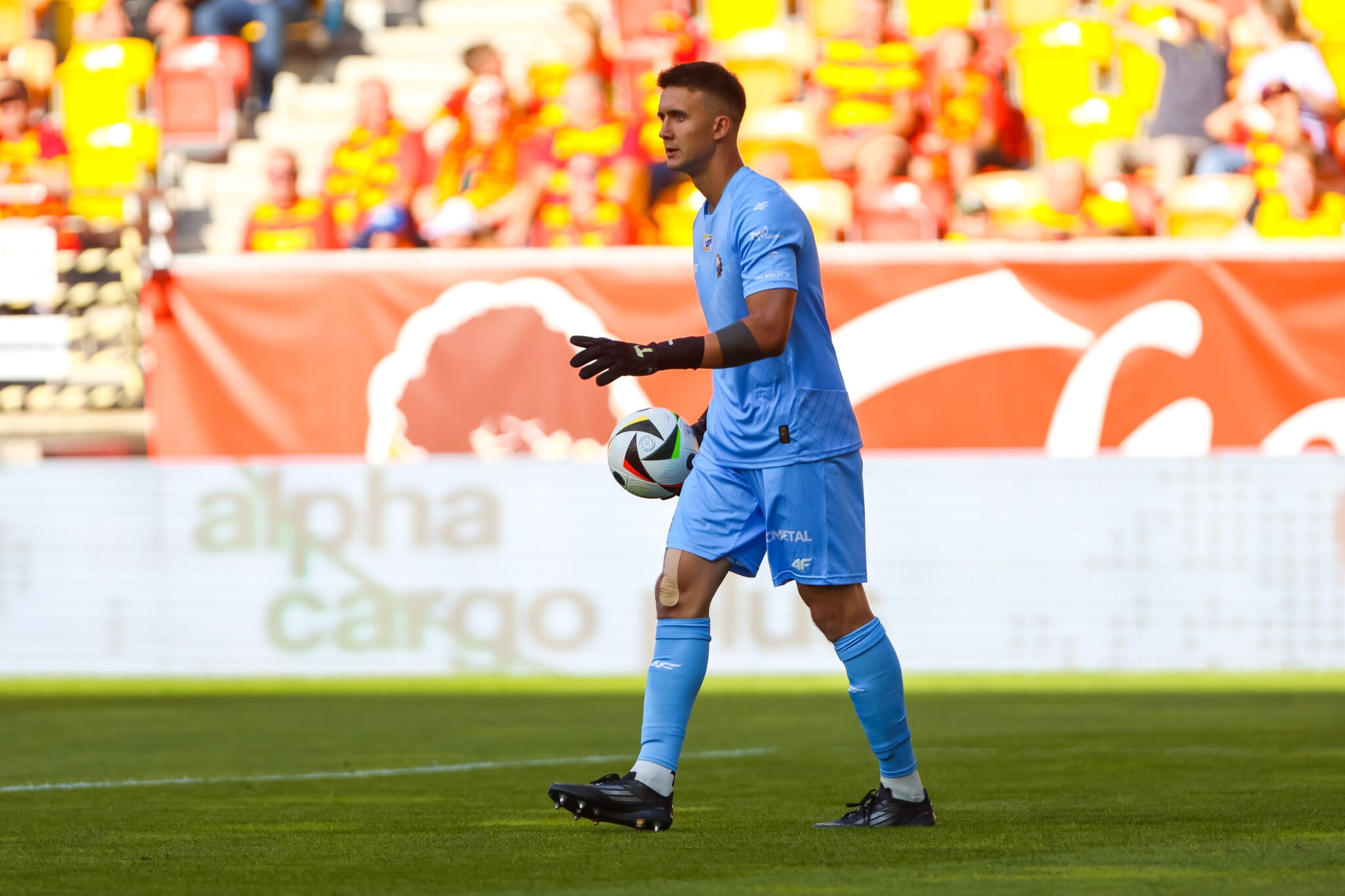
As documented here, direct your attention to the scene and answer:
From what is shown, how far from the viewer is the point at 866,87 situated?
50.0ft

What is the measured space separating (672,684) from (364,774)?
7.13 feet

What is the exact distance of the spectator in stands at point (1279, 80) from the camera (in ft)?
46.5

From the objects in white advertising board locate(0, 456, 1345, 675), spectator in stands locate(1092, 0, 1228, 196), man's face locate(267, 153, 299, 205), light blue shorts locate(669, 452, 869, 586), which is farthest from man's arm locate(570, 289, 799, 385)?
man's face locate(267, 153, 299, 205)

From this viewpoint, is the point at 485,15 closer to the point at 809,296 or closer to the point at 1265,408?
the point at 1265,408

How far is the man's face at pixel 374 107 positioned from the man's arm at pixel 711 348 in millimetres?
11289

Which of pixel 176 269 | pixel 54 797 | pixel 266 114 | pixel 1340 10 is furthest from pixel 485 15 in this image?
pixel 54 797

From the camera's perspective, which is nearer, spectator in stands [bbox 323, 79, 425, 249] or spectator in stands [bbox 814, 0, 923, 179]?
spectator in stands [bbox 814, 0, 923, 179]

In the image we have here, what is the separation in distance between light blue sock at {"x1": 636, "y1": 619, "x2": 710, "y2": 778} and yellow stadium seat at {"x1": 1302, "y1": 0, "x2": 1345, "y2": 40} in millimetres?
11968

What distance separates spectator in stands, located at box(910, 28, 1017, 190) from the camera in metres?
14.8

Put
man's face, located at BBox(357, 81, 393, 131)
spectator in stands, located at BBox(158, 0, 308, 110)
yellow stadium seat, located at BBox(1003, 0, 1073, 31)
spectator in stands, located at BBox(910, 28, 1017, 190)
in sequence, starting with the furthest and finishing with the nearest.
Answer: spectator in stands, located at BBox(158, 0, 308, 110), yellow stadium seat, located at BBox(1003, 0, 1073, 31), man's face, located at BBox(357, 81, 393, 131), spectator in stands, located at BBox(910, 28, 1017, 190)

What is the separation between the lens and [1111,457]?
11531 mm

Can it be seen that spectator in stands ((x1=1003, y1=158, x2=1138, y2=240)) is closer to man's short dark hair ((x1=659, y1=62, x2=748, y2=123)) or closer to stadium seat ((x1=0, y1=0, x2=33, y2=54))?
man's short dark hair ((x1=659, y1=62, x2=748, y2=123))

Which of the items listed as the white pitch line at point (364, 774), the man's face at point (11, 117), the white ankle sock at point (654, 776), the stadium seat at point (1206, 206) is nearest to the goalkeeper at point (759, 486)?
the white ankle sock at point (654, 776)

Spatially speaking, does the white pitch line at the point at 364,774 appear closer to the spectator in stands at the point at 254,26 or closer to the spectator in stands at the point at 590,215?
the spectator in stands at the point at 590,215
